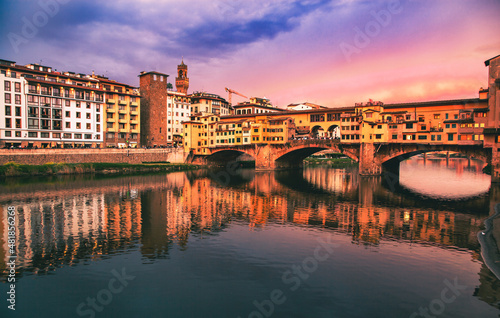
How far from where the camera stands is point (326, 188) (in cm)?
5566

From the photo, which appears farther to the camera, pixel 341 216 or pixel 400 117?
pixel 400 117

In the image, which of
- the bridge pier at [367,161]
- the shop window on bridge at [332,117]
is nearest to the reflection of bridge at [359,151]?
the bridge pier at [367,161]

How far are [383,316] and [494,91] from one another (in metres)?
58.9

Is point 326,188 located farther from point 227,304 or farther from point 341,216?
point 227,304

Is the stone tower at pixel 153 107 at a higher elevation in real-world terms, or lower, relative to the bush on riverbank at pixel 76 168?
higher

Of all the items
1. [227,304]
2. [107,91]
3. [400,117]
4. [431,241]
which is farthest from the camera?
[107,91]

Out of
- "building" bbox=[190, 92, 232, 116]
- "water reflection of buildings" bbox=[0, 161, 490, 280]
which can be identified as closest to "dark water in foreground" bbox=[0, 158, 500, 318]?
"water reflection of buildings" bbox=[0, 161, 490, 280]

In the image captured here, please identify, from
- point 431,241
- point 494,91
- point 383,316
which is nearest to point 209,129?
point 494,91

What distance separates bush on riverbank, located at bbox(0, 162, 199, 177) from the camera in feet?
204

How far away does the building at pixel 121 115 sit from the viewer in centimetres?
9312

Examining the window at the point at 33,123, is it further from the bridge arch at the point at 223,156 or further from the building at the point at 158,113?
the bridge arch at the point at 223,156

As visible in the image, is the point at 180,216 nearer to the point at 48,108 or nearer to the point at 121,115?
the point at 48,108

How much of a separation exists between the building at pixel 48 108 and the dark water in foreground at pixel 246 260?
4557 centimetres

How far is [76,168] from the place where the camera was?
7106cm
